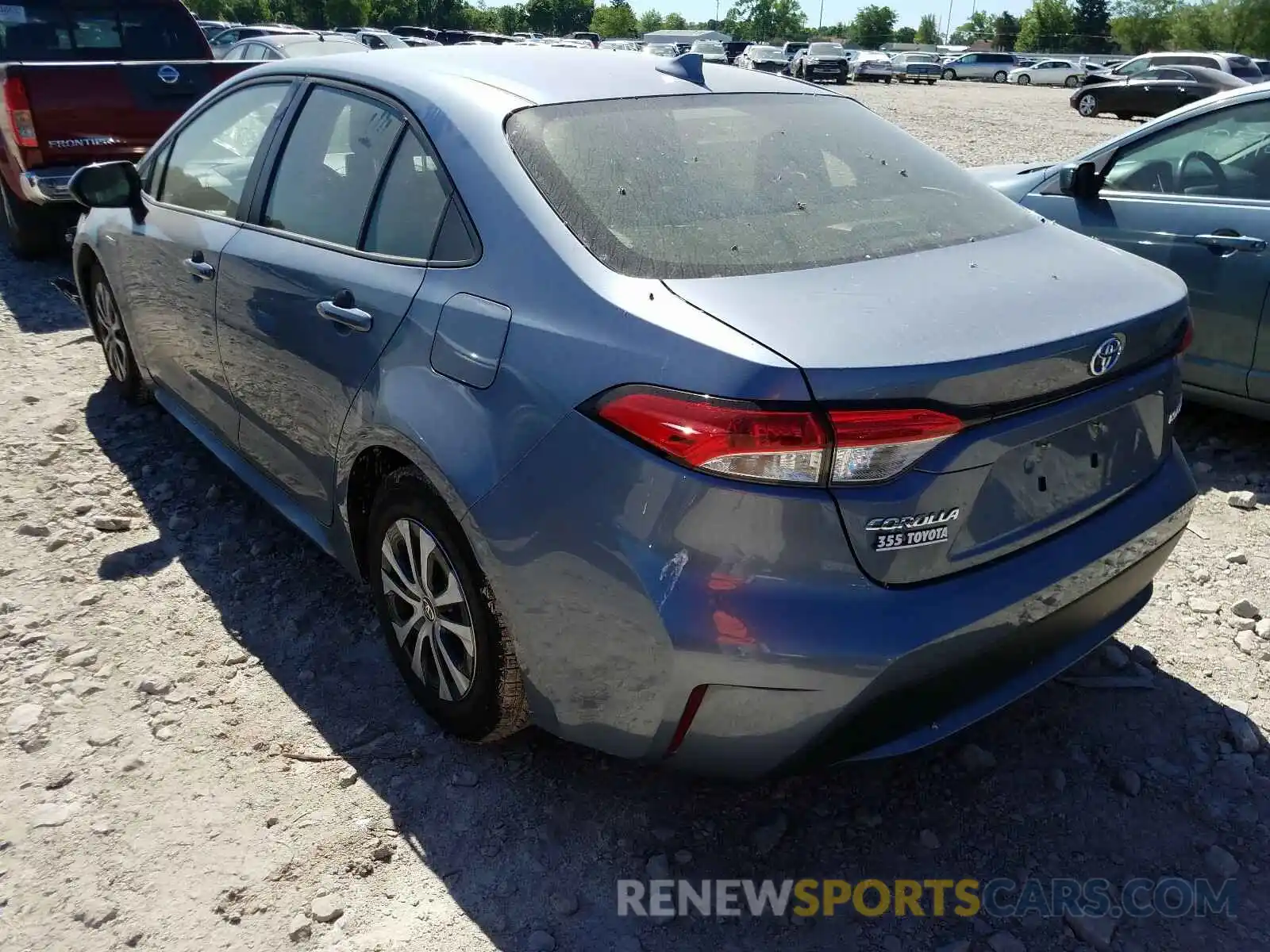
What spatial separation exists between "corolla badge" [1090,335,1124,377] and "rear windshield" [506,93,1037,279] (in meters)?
0.48

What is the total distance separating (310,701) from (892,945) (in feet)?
5.52

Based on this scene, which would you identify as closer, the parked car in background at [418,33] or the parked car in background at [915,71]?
the parked car in background at [418,33]

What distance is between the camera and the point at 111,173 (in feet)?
13.3

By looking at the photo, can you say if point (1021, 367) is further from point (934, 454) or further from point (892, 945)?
point (892, 945)

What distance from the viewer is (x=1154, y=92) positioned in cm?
2466

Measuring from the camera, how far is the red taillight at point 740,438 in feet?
6.16

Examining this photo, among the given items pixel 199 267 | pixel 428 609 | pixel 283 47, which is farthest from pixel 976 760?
pixel 283 47

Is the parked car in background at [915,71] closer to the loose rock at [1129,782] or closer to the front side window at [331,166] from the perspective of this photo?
the front side window at [331,166]

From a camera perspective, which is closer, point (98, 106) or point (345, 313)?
point (345, 313)

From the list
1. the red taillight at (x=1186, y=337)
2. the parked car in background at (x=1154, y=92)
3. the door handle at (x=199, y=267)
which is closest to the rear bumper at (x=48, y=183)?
the door handle at (x=199, y=267)

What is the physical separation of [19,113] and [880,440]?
7.15 meters

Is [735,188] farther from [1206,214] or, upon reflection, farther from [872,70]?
[872,70]

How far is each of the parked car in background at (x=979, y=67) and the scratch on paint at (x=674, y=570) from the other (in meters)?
59.2

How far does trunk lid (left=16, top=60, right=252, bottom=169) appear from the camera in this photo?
6984mm
